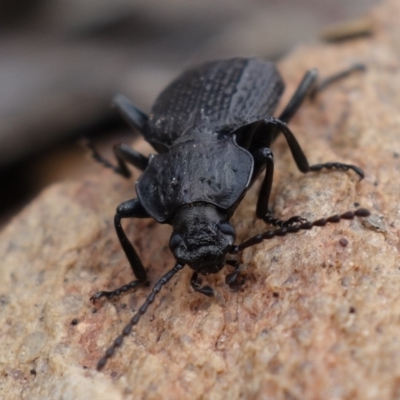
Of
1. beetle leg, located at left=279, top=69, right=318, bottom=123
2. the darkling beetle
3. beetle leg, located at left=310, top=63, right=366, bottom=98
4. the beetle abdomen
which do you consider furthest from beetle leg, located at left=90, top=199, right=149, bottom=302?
beetle leg, located at left=310, top=63, right=366, bottom=98

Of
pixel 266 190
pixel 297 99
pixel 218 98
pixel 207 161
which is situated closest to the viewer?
pixel 266 190

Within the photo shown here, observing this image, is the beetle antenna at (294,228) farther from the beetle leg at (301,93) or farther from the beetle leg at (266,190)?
the beetle leg at (301,93)

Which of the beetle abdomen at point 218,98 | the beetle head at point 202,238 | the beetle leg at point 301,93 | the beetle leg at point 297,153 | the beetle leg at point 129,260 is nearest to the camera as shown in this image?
the beetle head at point 202,238

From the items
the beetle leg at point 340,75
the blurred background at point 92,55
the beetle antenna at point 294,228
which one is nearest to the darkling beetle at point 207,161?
the beetle antenna at point 294,228

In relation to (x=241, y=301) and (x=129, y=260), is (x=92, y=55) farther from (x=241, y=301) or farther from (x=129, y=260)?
(x=241, y=301)

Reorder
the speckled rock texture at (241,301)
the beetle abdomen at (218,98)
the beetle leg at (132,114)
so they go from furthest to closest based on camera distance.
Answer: the beetle leg at (132,114), the beetle abdomen at (218,98), the speckled rock texture at (241,301)

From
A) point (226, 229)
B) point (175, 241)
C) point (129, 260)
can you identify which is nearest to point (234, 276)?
point (226, 229)
